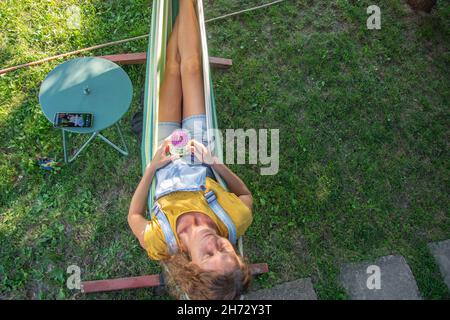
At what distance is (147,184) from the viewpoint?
2.03 metres

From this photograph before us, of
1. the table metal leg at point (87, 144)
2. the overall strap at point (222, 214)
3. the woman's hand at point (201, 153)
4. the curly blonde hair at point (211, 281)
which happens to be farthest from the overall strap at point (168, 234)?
the table metal leg at point (87, 144)

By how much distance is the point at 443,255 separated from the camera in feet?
8.30

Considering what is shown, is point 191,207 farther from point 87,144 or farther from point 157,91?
point 87,144

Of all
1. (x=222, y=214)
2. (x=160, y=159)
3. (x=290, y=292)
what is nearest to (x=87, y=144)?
(x=160, y=159)

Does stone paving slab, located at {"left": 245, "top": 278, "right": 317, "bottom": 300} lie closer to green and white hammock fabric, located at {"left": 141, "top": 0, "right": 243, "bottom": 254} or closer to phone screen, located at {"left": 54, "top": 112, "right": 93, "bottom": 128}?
green and white hammock fabric, located at {"left": 141, "top": 0, "right": 243, "bottom": 254}

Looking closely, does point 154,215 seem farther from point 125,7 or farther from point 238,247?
point 125,7

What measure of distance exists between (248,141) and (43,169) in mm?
1499

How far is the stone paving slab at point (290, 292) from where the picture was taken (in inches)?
93.6

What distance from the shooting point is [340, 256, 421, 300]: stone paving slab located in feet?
7.89

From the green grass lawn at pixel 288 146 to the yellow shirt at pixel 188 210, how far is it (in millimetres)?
676

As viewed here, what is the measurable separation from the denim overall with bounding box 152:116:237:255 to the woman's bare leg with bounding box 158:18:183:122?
12.9 inches

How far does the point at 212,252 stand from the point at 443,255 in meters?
1.80

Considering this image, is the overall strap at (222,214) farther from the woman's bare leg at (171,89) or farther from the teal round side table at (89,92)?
the teal round side table at (89,92)

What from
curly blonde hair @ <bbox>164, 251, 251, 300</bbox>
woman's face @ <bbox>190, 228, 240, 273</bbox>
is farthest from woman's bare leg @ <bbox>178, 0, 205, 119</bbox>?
curly blonde hair @ <bbox>164, 251, 251, 300</bbox>
